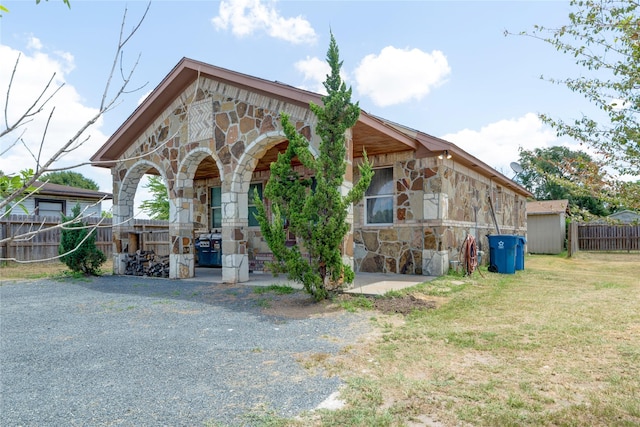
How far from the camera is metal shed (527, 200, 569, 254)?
21.8 metres

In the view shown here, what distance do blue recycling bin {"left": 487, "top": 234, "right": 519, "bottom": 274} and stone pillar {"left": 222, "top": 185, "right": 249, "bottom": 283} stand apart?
22.1ft

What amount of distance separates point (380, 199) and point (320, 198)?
457 cm

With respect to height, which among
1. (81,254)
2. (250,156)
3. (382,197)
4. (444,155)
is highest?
A: (444,155)

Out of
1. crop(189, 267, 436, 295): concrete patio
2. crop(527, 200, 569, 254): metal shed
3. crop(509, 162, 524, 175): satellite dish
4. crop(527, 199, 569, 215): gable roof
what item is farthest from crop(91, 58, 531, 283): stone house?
crop(527, 200, 569, 254): metal shed

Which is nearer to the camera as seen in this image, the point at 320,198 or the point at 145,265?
the point at 320,198

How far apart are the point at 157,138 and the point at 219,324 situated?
6.98 metres

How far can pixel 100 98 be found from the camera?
4.95 feet

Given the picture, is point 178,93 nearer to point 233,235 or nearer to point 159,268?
point 233,235

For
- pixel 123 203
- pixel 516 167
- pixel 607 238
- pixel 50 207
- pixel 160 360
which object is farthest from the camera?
pixel 607 238

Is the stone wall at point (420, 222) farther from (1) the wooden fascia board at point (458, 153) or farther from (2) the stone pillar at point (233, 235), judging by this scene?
(2) the stone pillar at point (233, 235)

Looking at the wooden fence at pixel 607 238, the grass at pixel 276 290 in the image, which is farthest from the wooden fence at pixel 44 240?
the wooden fence at pixel 607 238

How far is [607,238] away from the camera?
72.8ft

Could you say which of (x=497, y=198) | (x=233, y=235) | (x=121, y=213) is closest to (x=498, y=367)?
(x=233, y=235)

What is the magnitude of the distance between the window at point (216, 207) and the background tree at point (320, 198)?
24.4ft
